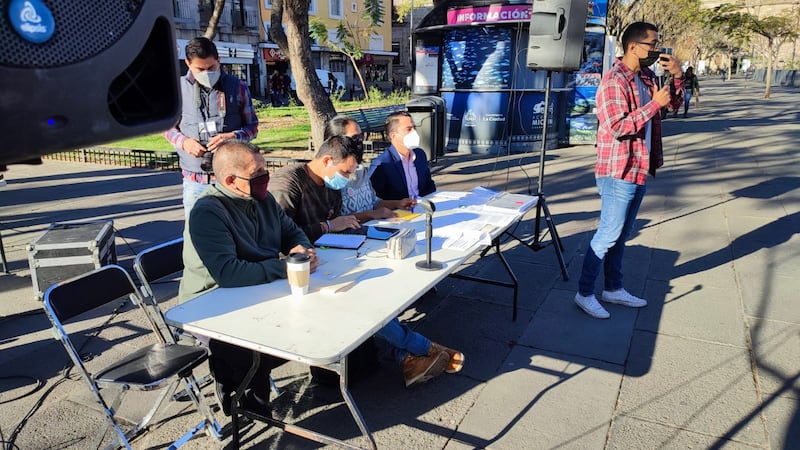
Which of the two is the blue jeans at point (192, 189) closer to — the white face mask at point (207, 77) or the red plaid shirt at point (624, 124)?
the white face mask at point (207, 77)

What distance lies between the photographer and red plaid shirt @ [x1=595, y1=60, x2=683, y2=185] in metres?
3.62

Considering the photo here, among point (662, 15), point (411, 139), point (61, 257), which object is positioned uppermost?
point (662, 15)

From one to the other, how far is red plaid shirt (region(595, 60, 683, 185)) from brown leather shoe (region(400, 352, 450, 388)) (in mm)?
1783

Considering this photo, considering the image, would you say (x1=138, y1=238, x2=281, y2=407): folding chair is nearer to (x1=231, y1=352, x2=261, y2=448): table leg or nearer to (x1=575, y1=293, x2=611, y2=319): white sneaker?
(x1=231, y1=352, x2=261, y2=448): table leg

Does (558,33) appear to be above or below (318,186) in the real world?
above

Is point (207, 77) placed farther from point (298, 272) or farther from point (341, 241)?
point (298, 272)

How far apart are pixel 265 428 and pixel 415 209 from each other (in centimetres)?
191

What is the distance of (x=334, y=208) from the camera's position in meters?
3.82

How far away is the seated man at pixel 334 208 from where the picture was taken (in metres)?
3.10

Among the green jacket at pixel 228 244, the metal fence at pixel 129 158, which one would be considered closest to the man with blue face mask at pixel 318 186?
the green jacket at pixel 228 244

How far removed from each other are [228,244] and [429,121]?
703cm

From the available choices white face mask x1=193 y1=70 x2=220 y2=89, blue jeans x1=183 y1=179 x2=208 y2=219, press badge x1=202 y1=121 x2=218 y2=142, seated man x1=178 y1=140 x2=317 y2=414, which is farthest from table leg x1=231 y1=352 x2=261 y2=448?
white face mask x1=193 y1=70 x2=220 y2=89

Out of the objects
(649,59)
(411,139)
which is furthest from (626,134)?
(411,139)

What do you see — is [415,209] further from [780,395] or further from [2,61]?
[2,61]
